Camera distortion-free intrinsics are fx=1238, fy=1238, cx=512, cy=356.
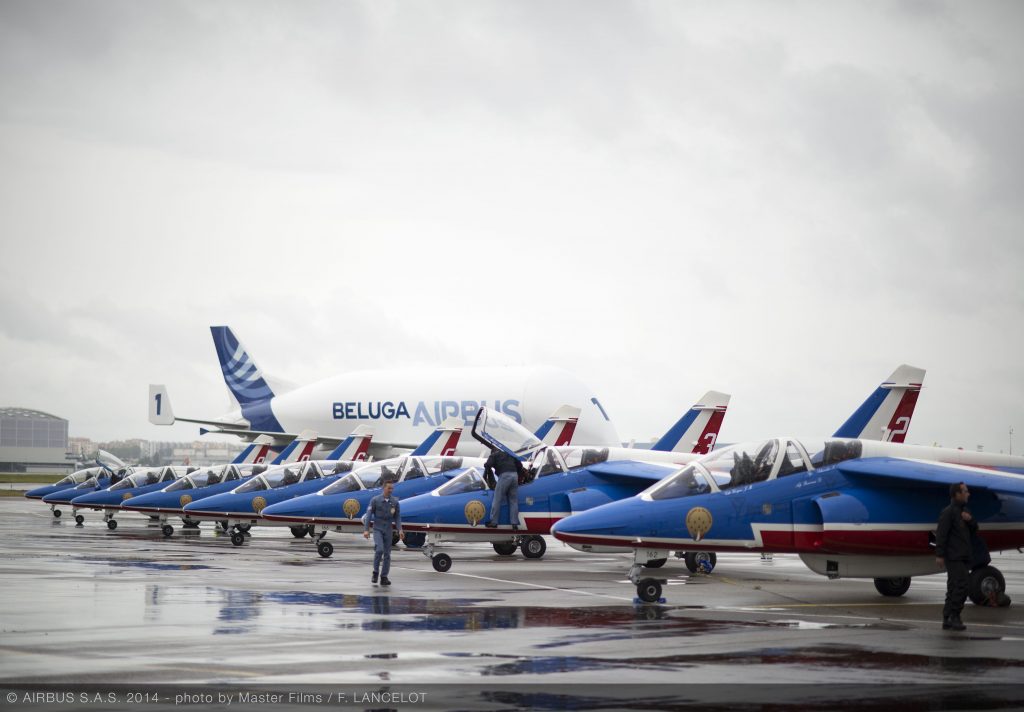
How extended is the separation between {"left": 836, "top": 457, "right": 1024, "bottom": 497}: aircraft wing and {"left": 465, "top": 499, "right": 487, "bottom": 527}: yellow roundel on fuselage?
7.60 metres

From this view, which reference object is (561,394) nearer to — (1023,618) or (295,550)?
(295,550)

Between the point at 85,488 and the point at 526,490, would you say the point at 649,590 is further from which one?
the point at 85,488

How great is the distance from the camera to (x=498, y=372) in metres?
53.8

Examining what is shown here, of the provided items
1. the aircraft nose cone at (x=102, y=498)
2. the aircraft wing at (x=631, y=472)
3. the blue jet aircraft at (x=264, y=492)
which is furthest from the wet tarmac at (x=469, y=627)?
the aircraft nose cone at (x=102, y=498)

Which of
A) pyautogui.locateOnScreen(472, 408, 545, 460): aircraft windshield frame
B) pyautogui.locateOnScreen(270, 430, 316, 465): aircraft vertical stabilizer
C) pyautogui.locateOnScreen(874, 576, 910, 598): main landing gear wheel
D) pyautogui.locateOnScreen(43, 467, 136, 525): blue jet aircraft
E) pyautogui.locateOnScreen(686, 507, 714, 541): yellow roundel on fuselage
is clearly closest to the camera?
pyautogui.locateOnScreen(686, 507, 714, 541): yellow roundel on fuselage

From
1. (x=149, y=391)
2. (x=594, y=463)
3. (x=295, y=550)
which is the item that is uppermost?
(x=149, y=391)

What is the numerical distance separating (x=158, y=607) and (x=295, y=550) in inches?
530

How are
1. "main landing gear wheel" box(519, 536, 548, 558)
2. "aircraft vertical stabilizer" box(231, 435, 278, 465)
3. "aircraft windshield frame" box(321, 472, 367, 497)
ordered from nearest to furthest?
1. "main landing gear wheel" box(519, 536, 548, 558)
2. "aircraft windshield frame" box(321, 472, 367, 497)
3. "aircraft vertical stabilizer" box(231, 435, 278, 465)

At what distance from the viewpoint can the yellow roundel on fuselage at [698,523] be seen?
1605 centimetres

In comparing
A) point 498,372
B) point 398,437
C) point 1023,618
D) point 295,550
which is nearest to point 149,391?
point 398,437

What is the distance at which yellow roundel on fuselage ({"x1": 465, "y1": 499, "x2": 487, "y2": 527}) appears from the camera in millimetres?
22062

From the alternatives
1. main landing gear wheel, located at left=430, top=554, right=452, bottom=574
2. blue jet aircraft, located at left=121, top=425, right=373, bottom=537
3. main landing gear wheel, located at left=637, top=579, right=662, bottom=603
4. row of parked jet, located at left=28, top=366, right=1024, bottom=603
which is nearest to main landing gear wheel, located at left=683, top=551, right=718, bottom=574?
row of parked jet, located at left=28, top=366, right=1024, bottom=603

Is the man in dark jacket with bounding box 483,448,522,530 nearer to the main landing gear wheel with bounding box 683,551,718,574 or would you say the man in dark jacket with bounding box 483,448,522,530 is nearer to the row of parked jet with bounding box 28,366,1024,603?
the row of parked jet with bounding box 28,366,1024,603

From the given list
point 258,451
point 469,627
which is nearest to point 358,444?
point 258,451
